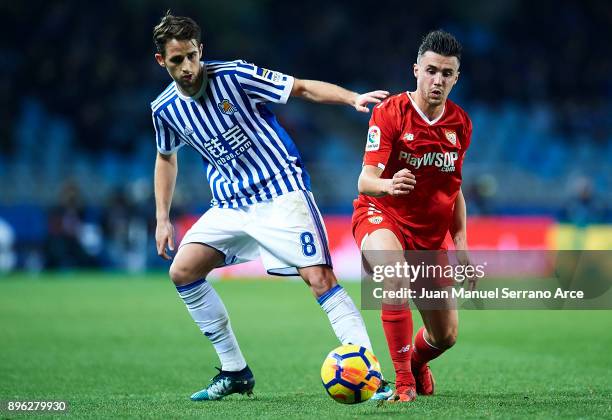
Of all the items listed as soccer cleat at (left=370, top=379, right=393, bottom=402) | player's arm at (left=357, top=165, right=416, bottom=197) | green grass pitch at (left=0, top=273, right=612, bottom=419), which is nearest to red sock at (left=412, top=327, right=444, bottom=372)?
green grass pitch at (left=0, top=273, right=612, bottom=419)

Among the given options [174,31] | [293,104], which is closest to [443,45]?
[174,31]

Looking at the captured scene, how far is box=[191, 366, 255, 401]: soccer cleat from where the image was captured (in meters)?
5.83

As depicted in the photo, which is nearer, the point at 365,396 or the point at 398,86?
the point at 365,396

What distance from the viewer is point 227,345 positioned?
19.6 feet

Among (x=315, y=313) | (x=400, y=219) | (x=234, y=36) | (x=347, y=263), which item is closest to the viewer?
(x=400, y=219)

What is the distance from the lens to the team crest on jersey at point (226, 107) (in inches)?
224

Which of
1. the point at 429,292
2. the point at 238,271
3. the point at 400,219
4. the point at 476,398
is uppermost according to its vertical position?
the point at 400,219

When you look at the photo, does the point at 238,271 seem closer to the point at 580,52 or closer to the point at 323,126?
the point at 323,126

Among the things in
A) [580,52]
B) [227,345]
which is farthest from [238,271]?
[227,345]

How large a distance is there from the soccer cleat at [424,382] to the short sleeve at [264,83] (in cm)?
196

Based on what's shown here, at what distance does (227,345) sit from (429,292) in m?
1.32

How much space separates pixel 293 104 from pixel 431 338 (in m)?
16.8

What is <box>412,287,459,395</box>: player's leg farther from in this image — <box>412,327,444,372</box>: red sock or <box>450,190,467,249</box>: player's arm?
<box>450,190,467,249</box>: player's arm

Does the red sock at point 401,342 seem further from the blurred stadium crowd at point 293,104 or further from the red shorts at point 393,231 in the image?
the blurred stadium crowd at point 293,104
